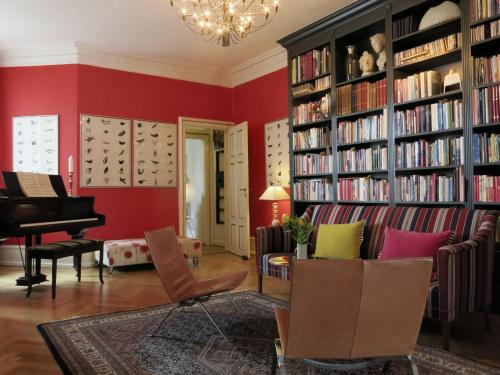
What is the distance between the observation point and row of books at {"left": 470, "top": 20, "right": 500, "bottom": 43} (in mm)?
3389

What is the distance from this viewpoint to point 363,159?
4531 millimetres

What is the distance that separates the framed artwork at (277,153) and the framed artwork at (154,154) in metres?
1.53

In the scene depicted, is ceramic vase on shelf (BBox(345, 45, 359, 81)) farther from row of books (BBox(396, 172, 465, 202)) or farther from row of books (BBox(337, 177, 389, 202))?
row of books (BBox(396, 172, 465, 202))

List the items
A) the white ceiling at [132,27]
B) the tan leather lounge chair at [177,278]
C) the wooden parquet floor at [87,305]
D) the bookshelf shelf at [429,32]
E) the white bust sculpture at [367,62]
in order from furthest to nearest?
the white ceiling at [132,27] < the white bust sculpture at [367,62] < the bookshelf shelf at [429,32] < the tan leather lounge chair at [177,278] < the wooden parquet floor at [87,305]

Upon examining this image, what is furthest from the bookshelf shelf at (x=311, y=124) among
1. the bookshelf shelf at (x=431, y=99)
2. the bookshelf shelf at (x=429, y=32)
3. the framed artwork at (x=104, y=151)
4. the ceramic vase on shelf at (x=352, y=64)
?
the framed artwork at (x=104, y=151)

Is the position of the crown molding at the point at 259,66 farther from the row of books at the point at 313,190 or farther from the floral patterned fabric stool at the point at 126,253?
the floral patterned fabric stool at the point at 126,253

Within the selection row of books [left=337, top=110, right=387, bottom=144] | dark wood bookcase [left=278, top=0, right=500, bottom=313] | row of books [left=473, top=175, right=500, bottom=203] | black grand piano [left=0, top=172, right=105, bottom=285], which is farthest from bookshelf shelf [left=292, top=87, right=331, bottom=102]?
black grand piano [left=0, top=172, right=105, bottom=285]

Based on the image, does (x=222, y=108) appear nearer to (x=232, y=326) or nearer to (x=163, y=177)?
(x=163, y=177)

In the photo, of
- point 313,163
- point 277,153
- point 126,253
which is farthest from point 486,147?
point 126,253

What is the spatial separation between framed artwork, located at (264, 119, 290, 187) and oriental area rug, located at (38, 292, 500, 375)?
274 cm

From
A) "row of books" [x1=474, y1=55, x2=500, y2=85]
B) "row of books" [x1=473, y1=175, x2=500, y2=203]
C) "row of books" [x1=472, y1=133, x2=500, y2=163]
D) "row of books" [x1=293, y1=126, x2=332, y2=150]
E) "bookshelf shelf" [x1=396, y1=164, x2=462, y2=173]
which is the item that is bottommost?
"row of books" [x1=473, y1=175, x2=500, y2=203]

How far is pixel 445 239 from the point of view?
3.16 metres

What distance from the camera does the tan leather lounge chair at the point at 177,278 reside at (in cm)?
301

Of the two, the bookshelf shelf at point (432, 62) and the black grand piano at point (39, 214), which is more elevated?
the bookshelf shelf at point (432, 62)
